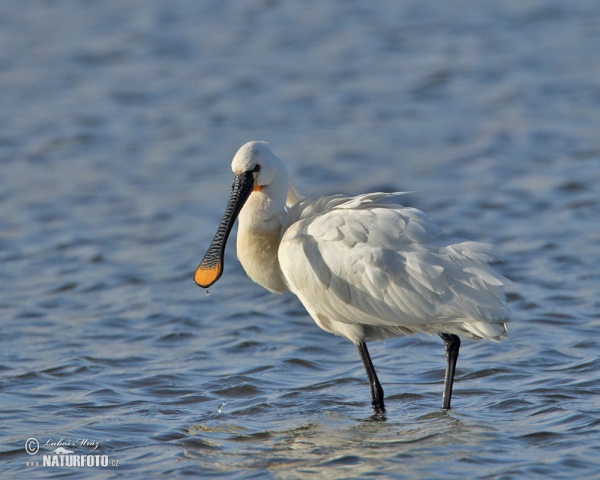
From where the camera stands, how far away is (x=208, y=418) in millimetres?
8219

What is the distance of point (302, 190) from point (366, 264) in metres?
6.25

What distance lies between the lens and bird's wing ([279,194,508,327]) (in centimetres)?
775

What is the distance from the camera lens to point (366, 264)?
7.96 m

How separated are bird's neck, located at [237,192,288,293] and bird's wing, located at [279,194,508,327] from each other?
237mm

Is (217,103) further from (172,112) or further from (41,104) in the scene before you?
(41,104)

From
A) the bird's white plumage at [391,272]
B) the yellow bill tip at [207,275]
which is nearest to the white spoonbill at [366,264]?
the bird's white plumage at [391,272]

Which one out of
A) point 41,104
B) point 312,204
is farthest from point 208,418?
point 41,104

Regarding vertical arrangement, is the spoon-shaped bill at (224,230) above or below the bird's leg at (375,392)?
above

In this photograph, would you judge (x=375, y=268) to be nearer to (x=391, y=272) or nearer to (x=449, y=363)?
(x=391, y=272)

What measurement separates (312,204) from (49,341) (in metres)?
3.26

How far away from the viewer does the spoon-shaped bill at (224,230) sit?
8.55m

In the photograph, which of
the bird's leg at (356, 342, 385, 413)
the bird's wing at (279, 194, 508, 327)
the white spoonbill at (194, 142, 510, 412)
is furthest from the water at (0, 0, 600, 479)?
the bird's wing at (279, 194, 508, 327)

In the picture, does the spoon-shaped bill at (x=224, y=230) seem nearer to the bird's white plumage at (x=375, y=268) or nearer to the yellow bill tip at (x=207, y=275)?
the yellow bill tip at (x=207, y=275)

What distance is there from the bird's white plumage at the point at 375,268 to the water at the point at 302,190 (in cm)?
70
